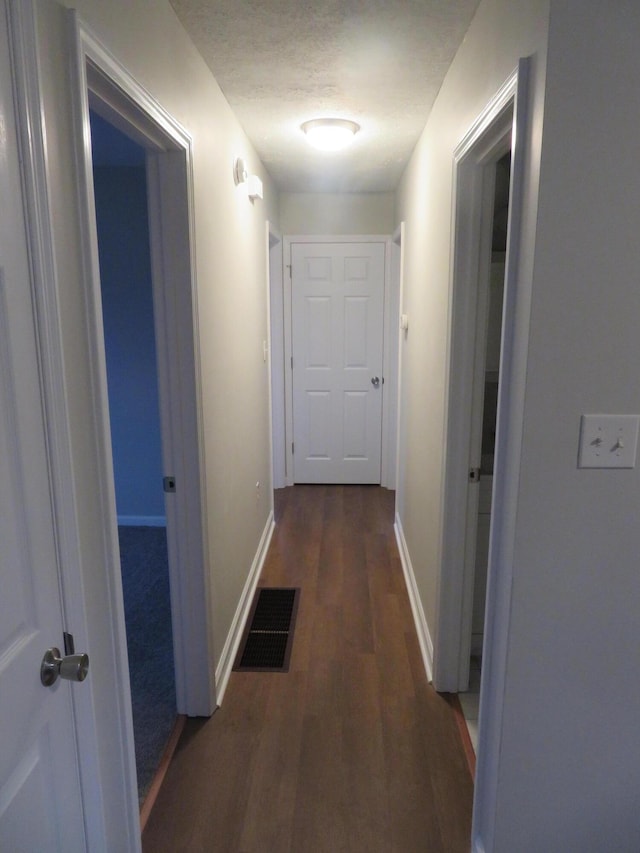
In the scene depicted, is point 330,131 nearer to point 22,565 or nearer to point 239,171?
point 239,171

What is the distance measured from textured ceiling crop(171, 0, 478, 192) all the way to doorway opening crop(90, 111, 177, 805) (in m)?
0.97

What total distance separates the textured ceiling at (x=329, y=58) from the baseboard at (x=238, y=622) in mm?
2272

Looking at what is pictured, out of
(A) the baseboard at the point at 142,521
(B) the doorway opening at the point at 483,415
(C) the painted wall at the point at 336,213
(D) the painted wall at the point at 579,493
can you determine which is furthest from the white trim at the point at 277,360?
(D) the painted wall at the point at 579,493

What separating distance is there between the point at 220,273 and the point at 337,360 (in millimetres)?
2394

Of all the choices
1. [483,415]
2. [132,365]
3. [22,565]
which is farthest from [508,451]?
[132,365]

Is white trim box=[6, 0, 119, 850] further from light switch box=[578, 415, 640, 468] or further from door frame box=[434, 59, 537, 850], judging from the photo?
light switch box=[578, 415, 640, 468]

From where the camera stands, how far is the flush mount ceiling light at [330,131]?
2580mm

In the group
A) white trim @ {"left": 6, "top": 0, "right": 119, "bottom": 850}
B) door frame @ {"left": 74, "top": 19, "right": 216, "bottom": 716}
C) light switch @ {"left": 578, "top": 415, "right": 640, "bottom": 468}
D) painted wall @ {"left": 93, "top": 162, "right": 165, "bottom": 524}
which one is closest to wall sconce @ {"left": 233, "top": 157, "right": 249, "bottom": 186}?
door frame @ {"left": 74, "top": 19, "right": 216, "bottom": 716}

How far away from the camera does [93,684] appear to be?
3.87ft

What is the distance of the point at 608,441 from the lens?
3.97ft

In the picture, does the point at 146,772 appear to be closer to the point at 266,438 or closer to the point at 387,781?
the point at 387,781

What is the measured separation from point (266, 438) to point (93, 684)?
2547 mm

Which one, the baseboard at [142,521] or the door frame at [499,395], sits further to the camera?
the baseboard at [142,521]

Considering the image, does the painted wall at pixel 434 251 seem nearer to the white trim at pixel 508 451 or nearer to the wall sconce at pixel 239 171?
the white trim at pixel 508 451
